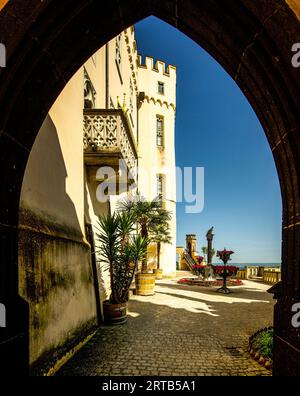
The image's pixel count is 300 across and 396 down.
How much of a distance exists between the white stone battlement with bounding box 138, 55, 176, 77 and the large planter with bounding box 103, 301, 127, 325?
66.3ft

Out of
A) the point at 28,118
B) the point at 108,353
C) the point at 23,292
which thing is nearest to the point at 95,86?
the point at 28,118

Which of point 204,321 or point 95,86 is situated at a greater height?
point 95,86

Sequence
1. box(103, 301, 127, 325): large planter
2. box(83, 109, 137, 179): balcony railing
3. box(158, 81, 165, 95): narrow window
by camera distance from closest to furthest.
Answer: box(103, 301, 127, 325): large planter, box(83, 109, 137, 179): balcony railing, box(158, 81, 165, 95): narrow window

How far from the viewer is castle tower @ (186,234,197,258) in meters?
27.0

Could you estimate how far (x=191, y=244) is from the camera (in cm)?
2714

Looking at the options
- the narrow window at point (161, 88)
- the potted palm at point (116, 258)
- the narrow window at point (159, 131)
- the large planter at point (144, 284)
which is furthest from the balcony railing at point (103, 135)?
the narrow window at point (161, 88)

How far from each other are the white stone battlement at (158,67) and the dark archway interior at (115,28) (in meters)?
20.6

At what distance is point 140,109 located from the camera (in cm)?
2050

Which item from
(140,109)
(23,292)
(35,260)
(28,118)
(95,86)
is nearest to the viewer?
(28,118)

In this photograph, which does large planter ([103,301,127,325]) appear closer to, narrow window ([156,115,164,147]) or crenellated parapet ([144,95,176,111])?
narrow window ([156,115,164,147])

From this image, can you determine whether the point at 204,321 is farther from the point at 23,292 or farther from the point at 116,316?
the point at 23,292

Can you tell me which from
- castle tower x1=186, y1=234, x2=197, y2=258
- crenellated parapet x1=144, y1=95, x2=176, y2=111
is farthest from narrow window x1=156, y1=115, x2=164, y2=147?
castle tower x1=186, y1=234, x2=197, y2=258

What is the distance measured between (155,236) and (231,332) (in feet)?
30.7
